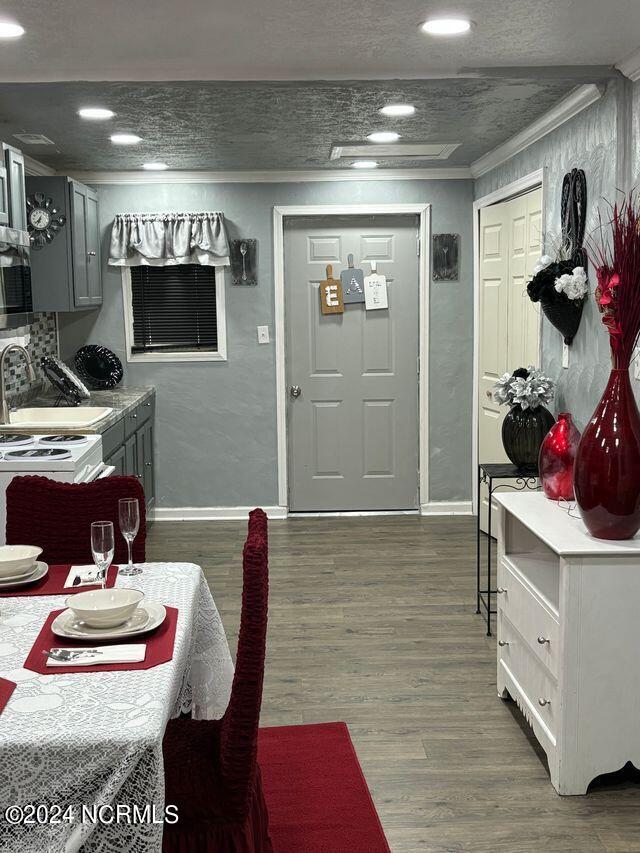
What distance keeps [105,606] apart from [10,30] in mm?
1926

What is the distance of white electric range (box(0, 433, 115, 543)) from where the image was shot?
12.4 ft

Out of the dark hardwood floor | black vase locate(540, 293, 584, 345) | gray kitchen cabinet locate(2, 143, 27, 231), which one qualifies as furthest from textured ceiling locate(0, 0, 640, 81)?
the dark hardwood floor

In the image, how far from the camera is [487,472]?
3963 millimetres

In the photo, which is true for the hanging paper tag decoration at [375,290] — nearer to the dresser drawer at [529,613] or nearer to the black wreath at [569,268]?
the black wreath at [569,268]

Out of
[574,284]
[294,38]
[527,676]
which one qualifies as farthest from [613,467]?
[294,38]

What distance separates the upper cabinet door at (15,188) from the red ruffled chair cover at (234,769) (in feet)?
9.47

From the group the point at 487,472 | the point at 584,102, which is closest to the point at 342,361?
the point at 487,472

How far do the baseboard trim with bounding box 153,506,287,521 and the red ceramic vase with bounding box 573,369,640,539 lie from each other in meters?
3.69

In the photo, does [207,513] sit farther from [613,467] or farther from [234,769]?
[234,769]

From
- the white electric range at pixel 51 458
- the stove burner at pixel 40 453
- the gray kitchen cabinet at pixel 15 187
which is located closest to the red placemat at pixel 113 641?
the white electric range at pixel 51 458

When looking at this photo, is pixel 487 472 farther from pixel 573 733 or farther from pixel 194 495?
pixel 194 495

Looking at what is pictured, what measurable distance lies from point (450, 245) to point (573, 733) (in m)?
3.98

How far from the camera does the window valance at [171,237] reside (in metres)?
5.88

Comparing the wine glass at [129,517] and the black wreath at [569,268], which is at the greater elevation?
the black wreath at [569,268]
